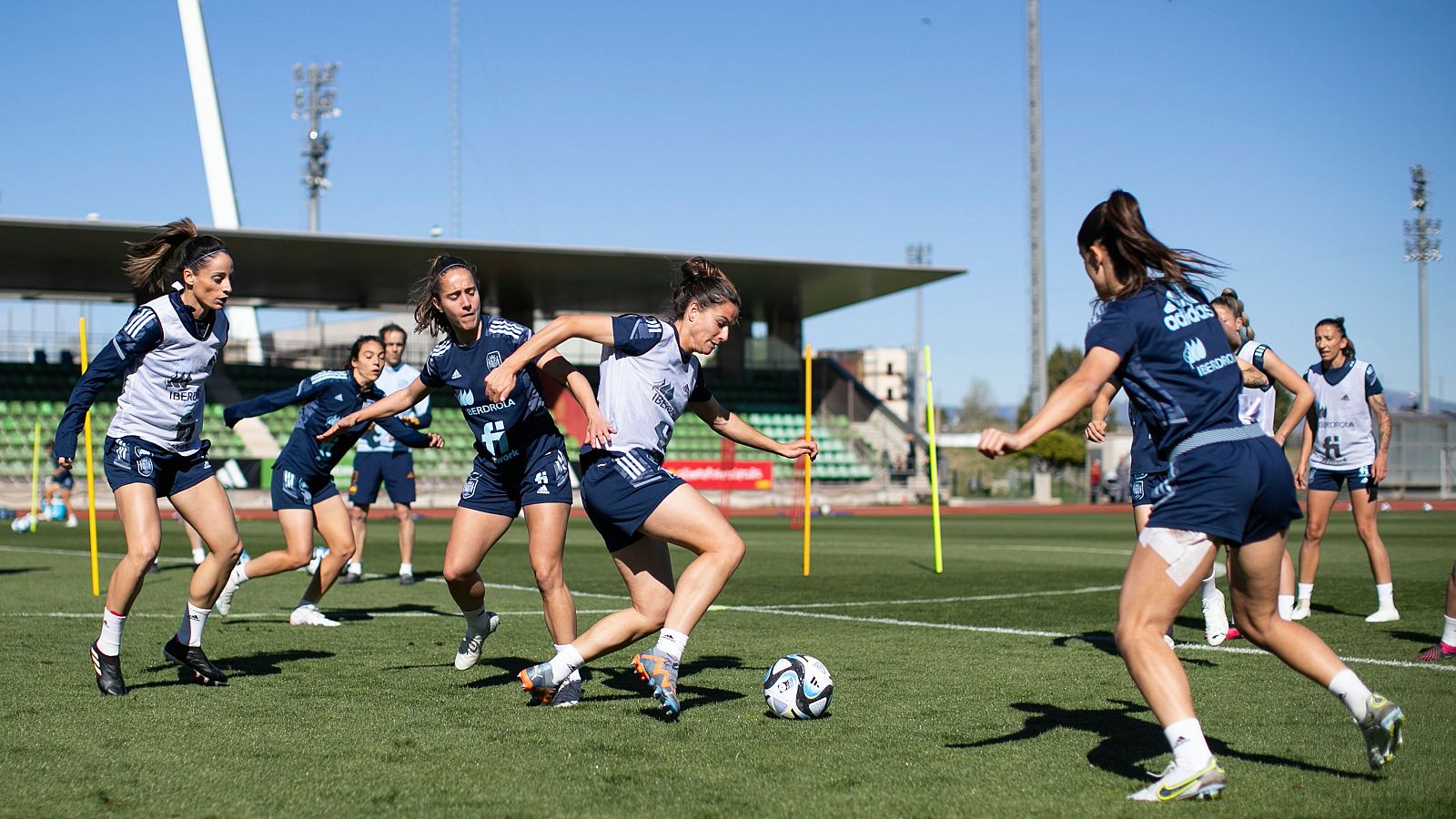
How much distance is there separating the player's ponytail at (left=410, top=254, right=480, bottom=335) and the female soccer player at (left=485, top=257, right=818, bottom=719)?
872 mm

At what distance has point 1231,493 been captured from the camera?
14.0 ft

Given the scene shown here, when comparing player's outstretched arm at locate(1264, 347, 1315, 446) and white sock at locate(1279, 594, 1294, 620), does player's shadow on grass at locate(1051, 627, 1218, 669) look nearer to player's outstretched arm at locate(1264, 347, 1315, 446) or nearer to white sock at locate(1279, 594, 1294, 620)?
white sock at locate(1279, 594, 1294, 620)

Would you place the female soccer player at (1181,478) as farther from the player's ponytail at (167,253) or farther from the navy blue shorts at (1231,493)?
the player's ponytail at (167,253)

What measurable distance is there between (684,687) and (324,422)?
13.9 feet

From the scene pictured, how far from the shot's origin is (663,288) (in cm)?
3959

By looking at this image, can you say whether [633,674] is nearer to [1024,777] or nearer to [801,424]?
[1024,777]

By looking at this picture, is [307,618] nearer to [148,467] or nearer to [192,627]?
[192,627]

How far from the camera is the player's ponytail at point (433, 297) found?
6.33 metres

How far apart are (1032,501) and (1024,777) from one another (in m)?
45.4

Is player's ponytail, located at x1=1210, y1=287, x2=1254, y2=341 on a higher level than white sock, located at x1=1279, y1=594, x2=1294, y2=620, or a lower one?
higher

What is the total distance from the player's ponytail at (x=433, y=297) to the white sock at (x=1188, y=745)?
12.2 feet

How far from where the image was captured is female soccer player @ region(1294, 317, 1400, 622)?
9.41 m

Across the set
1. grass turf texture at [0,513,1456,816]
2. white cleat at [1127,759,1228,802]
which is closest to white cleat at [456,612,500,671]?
grass turf texture at [0,513,1456,816]

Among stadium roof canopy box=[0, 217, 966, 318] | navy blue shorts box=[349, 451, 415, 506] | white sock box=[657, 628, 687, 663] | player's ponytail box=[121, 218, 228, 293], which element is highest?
stadium roof canopy box=[0, 217, 966, 318]
